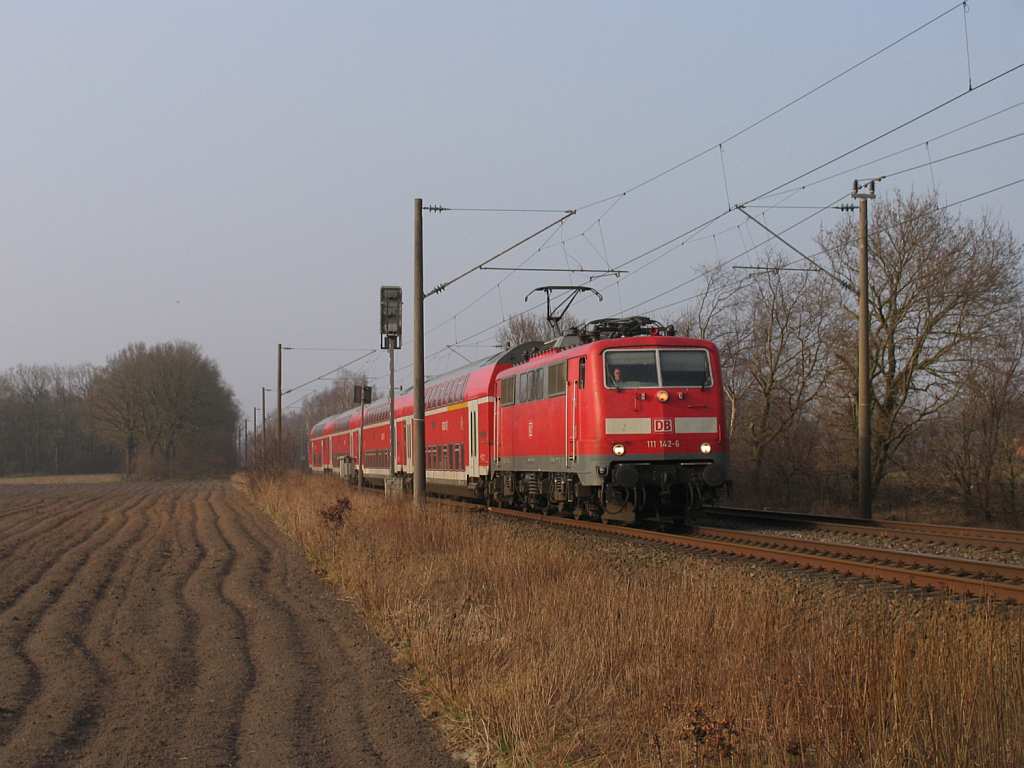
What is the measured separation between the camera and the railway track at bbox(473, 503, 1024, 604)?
10773 mm

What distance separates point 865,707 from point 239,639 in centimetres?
628

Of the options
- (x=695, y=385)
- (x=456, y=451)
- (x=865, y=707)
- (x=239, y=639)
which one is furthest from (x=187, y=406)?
(x=865, y=707)

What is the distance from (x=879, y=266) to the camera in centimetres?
2844

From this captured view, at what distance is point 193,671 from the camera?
838 centimetres

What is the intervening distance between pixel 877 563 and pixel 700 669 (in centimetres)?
785

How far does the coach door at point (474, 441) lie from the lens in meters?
26.0

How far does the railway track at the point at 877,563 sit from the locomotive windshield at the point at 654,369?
2.53m

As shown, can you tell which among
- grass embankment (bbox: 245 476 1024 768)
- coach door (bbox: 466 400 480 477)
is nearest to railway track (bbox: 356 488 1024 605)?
grass embankment (bbox: 245 476 1024 768)

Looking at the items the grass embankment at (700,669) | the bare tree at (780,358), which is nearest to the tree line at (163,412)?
the bare tree at (780,358)

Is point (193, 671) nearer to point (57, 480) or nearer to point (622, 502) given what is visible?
point (622, 502)

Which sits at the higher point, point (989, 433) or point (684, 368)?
point (684, 368)

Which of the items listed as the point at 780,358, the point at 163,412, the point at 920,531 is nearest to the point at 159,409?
the point at 163,412

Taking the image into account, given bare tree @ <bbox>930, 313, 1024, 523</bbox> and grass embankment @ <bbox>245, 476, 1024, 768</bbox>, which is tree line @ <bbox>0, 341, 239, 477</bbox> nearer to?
bare tree @ <bbox>930, 313, 1024, 523</bbox>

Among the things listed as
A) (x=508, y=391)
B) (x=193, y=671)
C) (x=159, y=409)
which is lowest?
(x=193, y=671)
